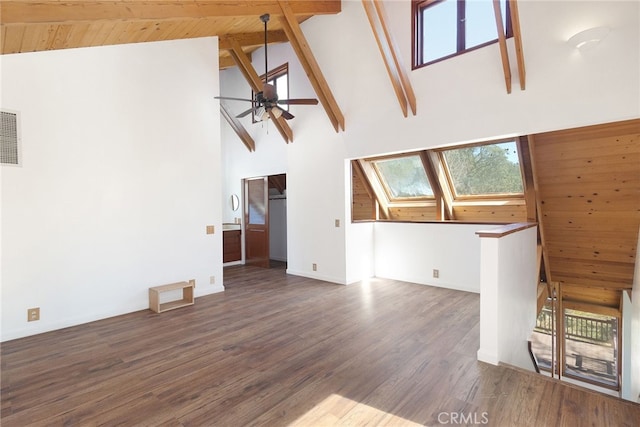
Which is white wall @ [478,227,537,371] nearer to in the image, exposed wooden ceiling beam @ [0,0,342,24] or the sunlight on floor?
the sunlight on floor

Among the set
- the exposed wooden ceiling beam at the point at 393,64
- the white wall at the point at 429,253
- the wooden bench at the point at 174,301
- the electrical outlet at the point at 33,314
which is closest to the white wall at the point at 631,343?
the white wall at the point at 429,253

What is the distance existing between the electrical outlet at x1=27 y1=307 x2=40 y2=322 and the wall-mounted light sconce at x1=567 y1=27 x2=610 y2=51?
20.5ft

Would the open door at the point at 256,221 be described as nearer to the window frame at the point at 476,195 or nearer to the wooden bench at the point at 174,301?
the wooden bench at the point at 174,301

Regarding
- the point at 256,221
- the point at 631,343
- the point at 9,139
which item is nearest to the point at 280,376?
the point at 9,139

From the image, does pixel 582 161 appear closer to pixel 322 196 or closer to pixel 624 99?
pixel 624 99

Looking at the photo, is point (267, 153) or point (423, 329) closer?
point (423, 329)

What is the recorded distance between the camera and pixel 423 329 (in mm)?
3428

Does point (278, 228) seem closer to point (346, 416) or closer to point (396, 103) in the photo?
point (396, 103)

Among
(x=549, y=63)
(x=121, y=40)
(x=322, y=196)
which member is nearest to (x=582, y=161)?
(x=549, y=63)

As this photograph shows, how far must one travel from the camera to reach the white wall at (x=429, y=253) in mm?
4922

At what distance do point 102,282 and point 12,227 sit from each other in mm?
1070

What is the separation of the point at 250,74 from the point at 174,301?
4.05m

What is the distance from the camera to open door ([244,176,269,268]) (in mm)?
6941

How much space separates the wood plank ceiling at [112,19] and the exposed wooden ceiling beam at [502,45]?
261 cm
